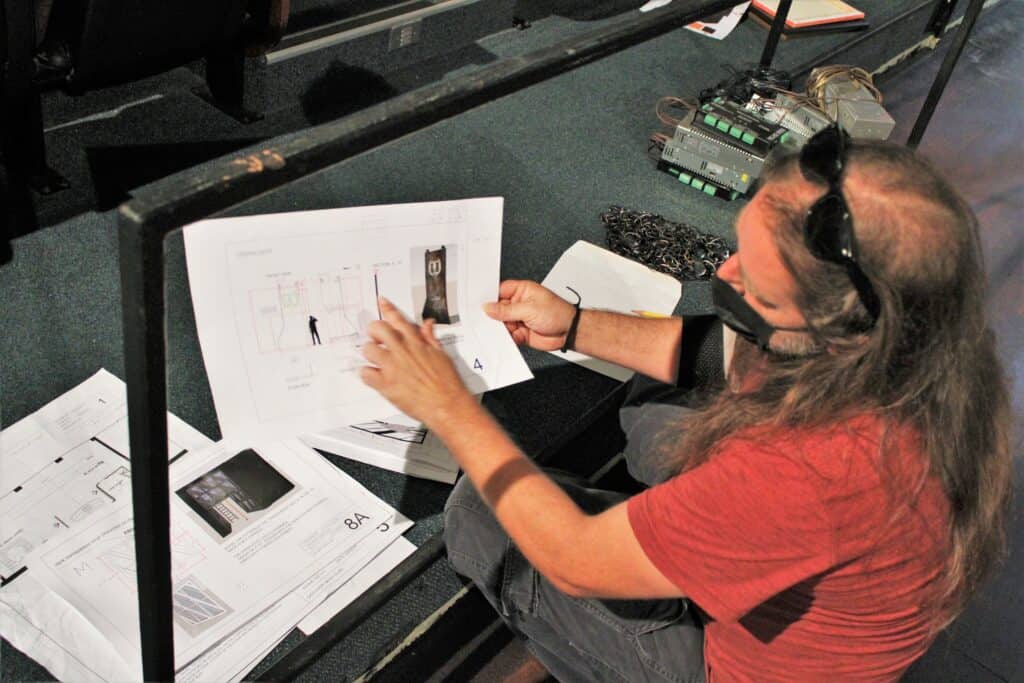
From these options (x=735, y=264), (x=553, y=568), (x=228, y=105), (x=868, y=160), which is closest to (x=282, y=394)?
(x=553, y=568)

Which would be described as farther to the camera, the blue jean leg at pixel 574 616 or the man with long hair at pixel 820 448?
the blue jean leg at pixel 574 616

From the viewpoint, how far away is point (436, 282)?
39.4 inches

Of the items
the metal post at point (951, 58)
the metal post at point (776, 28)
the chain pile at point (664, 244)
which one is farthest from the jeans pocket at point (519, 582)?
the metal post at point (776, 28)

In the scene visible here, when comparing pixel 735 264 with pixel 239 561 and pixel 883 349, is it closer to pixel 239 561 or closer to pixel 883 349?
pixel 883 349

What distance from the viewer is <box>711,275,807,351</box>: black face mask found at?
90cm

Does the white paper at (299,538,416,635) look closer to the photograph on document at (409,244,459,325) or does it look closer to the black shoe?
the photograph on document at (409,244,459,325)

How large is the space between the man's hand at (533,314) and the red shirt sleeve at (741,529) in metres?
0.43

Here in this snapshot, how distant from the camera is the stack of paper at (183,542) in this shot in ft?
3.48

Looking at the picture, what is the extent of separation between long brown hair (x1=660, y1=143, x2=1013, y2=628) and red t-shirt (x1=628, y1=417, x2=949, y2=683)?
0.08 ft

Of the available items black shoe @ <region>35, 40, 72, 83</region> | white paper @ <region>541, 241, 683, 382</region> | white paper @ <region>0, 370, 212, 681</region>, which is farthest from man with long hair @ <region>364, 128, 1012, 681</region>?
black shoe @ <region>35, 40, 72, 83</region>

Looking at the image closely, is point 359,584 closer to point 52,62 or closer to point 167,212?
point 167,212

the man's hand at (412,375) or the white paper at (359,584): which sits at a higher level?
the man's hand at (412,375)

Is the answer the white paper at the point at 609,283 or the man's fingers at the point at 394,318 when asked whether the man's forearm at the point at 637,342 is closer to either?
the white paper at the point at 609,283

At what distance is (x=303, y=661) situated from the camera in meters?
1.07
